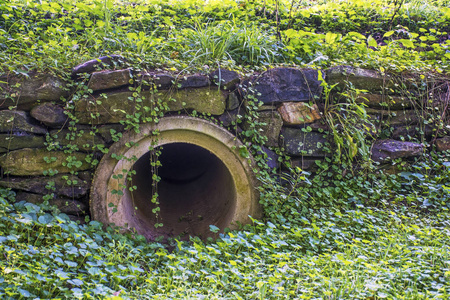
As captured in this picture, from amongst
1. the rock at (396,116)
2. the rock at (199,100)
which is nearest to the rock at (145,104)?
the rock at (199,100)

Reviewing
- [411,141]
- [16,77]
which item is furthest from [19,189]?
[411,141]

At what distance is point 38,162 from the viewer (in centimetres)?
331

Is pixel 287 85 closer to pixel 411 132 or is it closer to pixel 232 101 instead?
pixel 232 101

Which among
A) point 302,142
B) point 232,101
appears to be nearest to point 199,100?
point 232,101

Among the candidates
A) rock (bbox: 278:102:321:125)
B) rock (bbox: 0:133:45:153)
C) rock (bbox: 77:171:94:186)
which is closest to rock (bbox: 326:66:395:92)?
rock (bbox: 278:102:321:125)

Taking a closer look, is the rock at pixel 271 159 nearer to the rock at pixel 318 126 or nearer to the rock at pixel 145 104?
the rock at pixel 318 126

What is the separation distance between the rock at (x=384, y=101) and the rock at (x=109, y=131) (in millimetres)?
2565

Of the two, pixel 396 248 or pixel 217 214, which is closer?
pixel 396 248

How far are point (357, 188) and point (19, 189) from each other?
10.9 feet

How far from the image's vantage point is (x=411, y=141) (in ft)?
13.2

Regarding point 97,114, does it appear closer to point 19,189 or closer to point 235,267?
point 19,189

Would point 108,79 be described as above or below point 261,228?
above

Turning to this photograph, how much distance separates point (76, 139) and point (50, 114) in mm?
327

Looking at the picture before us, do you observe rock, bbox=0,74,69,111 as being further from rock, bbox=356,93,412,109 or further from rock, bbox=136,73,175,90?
rock, bbox=356,93,412,109
